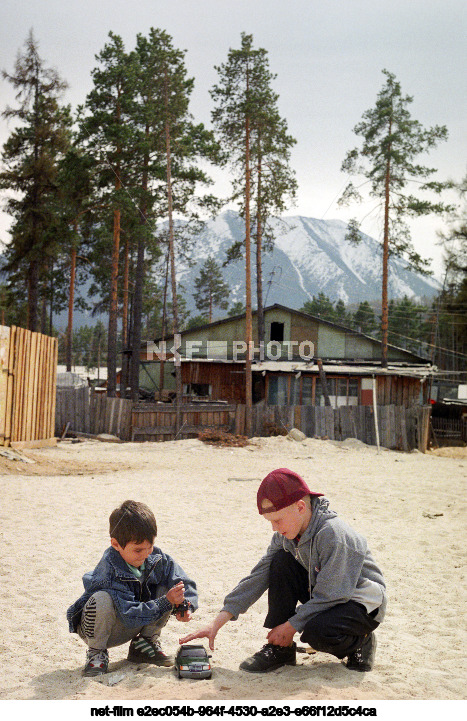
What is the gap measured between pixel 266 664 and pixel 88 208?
21.5 m

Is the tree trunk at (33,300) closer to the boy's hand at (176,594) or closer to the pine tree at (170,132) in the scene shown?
the pine tree at (170,132)

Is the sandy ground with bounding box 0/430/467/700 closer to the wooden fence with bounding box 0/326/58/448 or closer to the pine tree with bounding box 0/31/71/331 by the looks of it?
the wooden fence with bounding box 0/326/58/448

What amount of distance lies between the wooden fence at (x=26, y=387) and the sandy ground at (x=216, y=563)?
1.08 m

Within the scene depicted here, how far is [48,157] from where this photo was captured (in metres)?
23.2

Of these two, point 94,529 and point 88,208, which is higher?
point 88,208

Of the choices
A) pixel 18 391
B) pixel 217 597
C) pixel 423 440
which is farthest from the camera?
pixel 423 440

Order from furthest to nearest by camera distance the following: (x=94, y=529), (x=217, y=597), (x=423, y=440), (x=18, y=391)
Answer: (x=423, y=440) → (x=18, y=391) → (x=94, y=529) → (x=217, y=597)

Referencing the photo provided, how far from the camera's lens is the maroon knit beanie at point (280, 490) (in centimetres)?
298

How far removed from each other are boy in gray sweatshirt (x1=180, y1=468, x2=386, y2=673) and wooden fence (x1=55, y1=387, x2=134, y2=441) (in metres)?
17.3

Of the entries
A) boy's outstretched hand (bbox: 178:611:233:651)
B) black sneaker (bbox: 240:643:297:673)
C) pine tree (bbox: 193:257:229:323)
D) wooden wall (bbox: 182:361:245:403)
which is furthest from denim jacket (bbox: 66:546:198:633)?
pine tree (bbox: 193:257:229:323)

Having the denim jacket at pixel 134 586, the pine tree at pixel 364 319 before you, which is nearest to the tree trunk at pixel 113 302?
the denim jacket at pixel 134 586

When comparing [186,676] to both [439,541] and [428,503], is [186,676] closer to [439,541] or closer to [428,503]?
[439,541]

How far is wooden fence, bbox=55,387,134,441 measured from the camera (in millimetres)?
20484

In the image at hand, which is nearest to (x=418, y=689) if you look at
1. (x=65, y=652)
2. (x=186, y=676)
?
(x=186, y=676)
